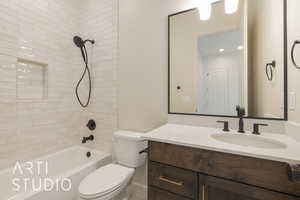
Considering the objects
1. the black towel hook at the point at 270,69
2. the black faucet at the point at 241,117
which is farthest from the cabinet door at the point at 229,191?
the black towel hook at the point at 270,69

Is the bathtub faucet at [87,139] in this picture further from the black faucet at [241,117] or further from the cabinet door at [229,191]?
the black faucet at [241,117]

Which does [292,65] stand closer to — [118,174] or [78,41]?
[118,174]

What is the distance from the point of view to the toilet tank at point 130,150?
1616 mm

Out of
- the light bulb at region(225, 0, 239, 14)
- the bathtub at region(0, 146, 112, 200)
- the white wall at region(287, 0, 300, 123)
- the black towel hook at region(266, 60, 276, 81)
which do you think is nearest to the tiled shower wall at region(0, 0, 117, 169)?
the bathtub at region(0, 146, 112, 200)

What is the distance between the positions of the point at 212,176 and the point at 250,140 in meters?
0.48

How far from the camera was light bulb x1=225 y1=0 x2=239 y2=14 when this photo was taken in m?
1.38

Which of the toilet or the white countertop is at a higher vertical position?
the white countertop

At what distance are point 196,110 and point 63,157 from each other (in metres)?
1.77

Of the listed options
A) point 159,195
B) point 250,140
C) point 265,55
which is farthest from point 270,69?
point 159,195

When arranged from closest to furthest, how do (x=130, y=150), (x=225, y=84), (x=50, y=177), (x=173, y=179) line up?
(x=173, y=179) → (x=225, y=84) → (x=130, y=150) → (x=50, y=177)

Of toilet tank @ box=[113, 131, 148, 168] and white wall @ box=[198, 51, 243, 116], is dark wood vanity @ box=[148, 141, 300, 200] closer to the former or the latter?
toilet tank @ box=[113, 131, 148, 168]

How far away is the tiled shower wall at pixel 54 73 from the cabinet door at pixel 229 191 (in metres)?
1.32

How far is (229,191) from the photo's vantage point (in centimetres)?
90

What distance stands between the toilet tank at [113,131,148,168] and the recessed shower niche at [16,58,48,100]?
1108 millimetres
